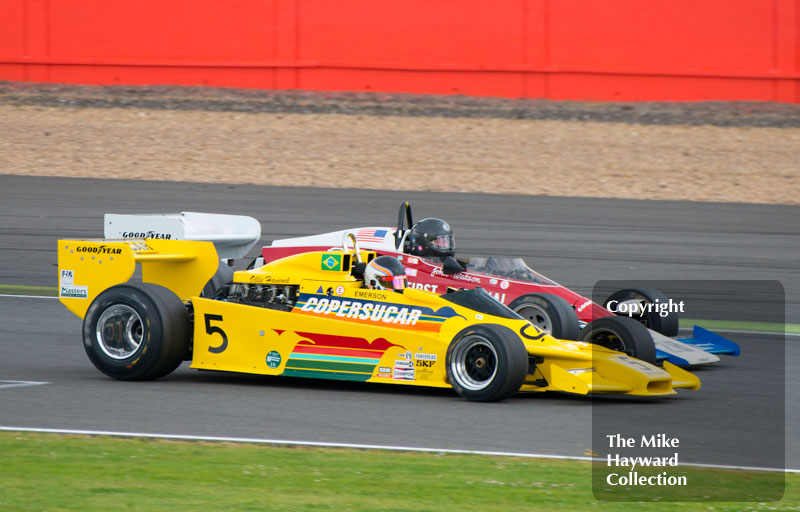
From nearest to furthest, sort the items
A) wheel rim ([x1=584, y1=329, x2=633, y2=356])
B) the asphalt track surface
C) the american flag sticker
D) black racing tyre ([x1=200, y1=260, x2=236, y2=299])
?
1. the asphalt track surface
2. wheel rim ([x1=584, y1=329, x2=633, y2=356])
3. black racing tyre ([x1=200, y1=260, x2=236, y2=299])
4. the american flag sticker

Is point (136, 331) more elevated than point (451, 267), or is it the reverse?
point (451, 267)

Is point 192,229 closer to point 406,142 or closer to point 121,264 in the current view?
point 121,264

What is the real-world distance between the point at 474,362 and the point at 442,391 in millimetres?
705

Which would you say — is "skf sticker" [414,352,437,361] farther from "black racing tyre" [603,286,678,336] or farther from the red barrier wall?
the red barrier wall

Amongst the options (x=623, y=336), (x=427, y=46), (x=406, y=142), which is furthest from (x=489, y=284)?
(x=427, y=46)

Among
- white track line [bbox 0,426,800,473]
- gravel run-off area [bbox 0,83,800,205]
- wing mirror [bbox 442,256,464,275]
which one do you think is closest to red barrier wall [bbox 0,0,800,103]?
gravel run-off area [bbox 0,83,800,205]

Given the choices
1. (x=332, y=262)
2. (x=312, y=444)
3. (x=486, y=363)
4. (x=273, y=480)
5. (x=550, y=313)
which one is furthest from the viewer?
(x=550, y=313)

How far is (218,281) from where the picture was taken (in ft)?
36.2

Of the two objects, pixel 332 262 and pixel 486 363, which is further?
pixel 332 262

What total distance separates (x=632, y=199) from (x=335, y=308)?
487 inches

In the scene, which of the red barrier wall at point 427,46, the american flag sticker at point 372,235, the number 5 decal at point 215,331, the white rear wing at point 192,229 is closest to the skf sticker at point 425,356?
the number 5 decal at point 215,331

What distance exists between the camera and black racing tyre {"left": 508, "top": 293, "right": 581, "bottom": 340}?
1073cm

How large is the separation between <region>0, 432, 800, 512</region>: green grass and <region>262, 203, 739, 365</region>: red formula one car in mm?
3067

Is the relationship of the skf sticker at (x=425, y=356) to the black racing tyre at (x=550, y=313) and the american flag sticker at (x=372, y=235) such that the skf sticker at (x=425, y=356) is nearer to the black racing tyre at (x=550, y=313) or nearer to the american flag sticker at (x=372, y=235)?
the black racing tyre at (x=550, y=313)
